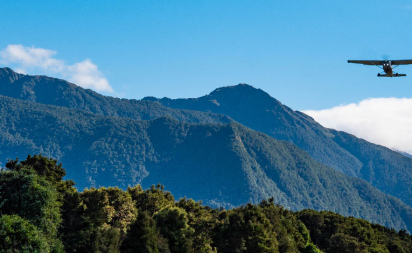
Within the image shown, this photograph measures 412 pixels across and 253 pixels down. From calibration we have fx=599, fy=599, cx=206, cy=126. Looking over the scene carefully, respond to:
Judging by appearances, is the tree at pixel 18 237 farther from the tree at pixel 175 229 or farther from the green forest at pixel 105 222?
the tree at pixel 175 229

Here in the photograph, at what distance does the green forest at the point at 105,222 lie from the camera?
7775 cm

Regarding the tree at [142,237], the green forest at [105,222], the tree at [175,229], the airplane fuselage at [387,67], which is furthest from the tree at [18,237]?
the airplane fuselage at [387,67]

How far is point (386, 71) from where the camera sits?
79.7 meters

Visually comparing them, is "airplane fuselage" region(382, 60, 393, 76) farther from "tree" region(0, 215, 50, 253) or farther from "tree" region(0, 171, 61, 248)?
"tree" region(0, 215, 50, 253)

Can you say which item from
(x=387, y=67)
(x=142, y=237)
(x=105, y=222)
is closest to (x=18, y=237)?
(x=142, y=237)

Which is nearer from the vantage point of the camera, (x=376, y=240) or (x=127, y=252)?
(x=127, y=252)

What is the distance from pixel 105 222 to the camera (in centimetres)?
8988

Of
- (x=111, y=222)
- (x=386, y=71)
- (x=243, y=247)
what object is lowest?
(x=243, y=247)

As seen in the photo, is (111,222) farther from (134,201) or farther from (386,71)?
(386,71)

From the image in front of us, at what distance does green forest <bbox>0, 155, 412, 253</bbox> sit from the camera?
7775cm

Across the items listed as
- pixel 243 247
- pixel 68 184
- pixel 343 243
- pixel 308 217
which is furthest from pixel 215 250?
pixel 308 217

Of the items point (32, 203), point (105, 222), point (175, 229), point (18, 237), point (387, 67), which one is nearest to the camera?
point (18, 237)

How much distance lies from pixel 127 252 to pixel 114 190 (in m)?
13.1

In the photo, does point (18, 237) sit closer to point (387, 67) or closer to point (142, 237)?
point (142, 237)
